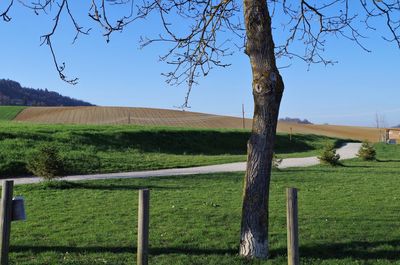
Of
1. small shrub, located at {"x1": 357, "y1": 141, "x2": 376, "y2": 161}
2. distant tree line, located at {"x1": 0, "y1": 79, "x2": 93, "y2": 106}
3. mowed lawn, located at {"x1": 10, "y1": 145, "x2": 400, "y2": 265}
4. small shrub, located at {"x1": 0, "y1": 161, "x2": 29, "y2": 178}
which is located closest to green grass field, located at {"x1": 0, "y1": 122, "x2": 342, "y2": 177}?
small shrub, located at {"x1": 0, "y1": 161, "x2": 29, "y2": 178}

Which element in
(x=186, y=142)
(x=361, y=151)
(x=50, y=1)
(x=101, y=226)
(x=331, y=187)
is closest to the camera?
(x=50, y=1)

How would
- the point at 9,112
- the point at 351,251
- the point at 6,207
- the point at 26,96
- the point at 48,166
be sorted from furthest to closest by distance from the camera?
the point at 26,96 < the point at 9,112 < the point at 48,166 < the point at 351,251 < the point at 6,207

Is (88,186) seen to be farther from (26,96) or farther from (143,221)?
(26,96)

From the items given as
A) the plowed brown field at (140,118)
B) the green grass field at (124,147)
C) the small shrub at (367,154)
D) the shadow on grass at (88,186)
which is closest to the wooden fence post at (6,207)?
the shadow on grass at (88,186)

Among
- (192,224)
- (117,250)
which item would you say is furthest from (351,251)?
(117,250)

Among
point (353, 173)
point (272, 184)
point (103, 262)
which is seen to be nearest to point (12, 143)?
point (272, 184)

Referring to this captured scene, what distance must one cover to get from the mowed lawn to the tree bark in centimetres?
44

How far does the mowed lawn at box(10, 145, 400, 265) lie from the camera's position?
6.89 metres

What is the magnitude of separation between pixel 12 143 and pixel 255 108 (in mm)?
19489

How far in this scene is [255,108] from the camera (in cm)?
650

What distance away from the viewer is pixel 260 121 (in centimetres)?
646

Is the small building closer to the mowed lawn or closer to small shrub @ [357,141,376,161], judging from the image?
small shrub @ [357,141,376,161]

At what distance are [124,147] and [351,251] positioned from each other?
2327cm

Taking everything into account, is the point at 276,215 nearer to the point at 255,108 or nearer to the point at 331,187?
the point at 255,108
